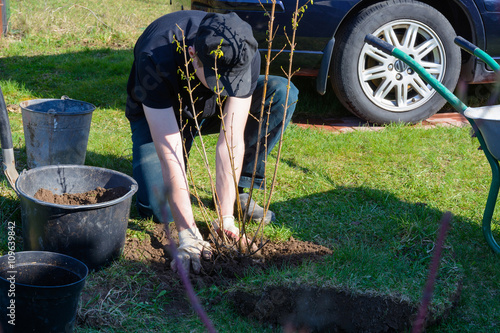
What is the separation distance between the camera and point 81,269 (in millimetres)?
2111

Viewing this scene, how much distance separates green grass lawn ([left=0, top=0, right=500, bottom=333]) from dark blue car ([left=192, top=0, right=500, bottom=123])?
262mm

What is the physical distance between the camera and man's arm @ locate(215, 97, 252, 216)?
269 cm

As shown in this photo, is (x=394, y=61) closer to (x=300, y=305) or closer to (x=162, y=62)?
(x=162, y=62)

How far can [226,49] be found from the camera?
7.24 feet

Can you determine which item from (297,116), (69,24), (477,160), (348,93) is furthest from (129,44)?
(477,160)

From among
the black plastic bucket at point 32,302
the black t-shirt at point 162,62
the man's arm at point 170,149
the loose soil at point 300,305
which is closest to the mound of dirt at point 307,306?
the loose soil at point 300,305

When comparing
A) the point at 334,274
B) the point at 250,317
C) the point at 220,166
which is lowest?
the point at 250,317

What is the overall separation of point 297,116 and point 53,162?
7.60ft

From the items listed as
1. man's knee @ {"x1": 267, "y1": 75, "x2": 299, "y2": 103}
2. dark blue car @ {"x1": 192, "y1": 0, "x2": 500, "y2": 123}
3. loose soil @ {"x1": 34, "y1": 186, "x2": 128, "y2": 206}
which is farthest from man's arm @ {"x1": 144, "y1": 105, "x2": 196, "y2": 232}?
dark blue car @ {"x1": 192, "y1": 0, "x2": 500, "y2": 123}

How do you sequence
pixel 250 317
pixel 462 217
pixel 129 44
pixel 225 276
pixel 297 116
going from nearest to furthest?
pixel 250 317 < pixel 225 276 < pixel 462 217 < pixel 297 116 < pixel 129 44

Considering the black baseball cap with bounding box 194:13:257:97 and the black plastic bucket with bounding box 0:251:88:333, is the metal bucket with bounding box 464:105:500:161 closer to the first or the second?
the black baseball cap with bounding box 194:13:257:97

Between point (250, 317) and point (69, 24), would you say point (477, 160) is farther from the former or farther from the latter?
point (69, 24)

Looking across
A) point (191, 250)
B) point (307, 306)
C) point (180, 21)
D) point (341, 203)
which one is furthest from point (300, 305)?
point (180, 21)

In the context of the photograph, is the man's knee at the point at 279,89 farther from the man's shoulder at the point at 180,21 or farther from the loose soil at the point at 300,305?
the loose soil at the point at 300,305
